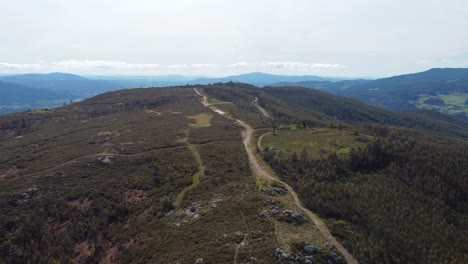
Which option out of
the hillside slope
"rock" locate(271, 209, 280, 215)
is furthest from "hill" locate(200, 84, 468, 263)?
"rock" locate(271, 209, 280, 215)

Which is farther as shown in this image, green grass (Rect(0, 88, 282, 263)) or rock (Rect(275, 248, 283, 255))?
green grass (Rect(0, 88, 282, 263))

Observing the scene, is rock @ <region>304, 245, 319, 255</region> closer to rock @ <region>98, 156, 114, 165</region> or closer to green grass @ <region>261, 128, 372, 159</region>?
green grass @ <region>261, 128, 372, 159</region>

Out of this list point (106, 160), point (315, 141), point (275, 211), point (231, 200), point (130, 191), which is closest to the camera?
point (275, 211)

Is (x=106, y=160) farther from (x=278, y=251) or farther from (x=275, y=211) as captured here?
(x=278, y=251)

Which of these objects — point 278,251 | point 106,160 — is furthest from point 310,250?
point 106,160

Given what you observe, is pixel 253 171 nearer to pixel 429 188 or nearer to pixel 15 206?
pixel 429 188

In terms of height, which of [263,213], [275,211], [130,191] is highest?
[263,213]

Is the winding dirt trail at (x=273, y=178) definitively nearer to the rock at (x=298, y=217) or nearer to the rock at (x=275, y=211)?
the rock at (x=298, y=217)

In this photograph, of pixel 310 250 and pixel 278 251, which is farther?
pixel 310 250

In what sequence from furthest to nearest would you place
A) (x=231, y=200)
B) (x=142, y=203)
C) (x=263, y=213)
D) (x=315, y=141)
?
(x=315, y=141), (x=142, y=203), (x=231, y=200), (x=263, y=213)
